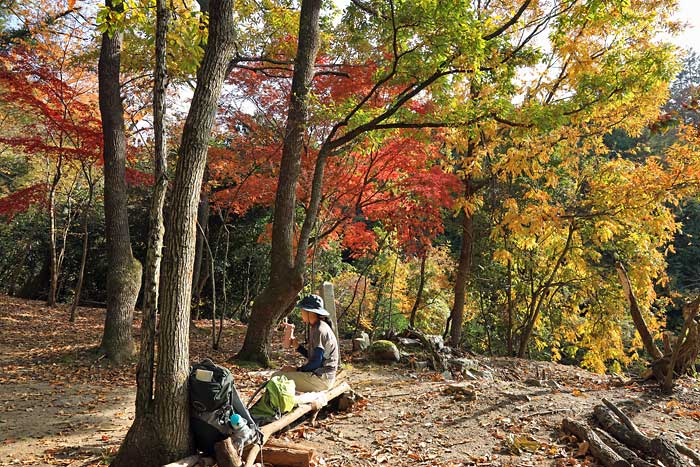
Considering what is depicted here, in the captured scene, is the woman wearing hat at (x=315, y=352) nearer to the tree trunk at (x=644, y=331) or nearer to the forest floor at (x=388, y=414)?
the forest floor at (x=388, y=414)

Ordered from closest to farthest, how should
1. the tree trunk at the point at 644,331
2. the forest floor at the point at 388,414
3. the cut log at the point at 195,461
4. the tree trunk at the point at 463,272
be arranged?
the cut log at the point at 195,461
the forest floor at the point at 388,414
the tree trunk at the point at 644,331
the tree trunk at the point at 463,272

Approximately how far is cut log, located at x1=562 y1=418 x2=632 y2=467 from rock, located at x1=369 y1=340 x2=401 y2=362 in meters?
4.19

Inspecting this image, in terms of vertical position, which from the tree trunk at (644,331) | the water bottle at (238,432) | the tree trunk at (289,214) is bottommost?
the water bottle at (238,432)

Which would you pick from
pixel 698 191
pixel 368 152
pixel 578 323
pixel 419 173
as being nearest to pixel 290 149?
pixel 368 152

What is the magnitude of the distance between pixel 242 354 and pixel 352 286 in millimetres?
8486

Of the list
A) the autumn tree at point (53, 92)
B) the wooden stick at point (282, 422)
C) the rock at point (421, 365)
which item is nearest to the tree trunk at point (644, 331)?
the rock at point (421, 365)

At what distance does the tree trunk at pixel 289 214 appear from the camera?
774 centimetres

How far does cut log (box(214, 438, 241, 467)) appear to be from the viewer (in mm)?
3523

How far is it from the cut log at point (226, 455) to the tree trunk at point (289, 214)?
4154 millimetres

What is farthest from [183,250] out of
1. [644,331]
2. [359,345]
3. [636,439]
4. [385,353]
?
[644,331]

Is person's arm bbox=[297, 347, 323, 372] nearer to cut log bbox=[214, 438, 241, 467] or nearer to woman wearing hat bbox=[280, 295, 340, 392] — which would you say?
woman wearing hat bbox=[280, 295, 340, 392]

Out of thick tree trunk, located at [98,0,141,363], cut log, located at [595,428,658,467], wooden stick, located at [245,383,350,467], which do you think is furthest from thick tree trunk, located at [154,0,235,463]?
thick tree trunk, located at [98,0,141,363]

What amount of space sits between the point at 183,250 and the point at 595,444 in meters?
4.08

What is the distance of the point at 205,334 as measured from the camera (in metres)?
12.1
